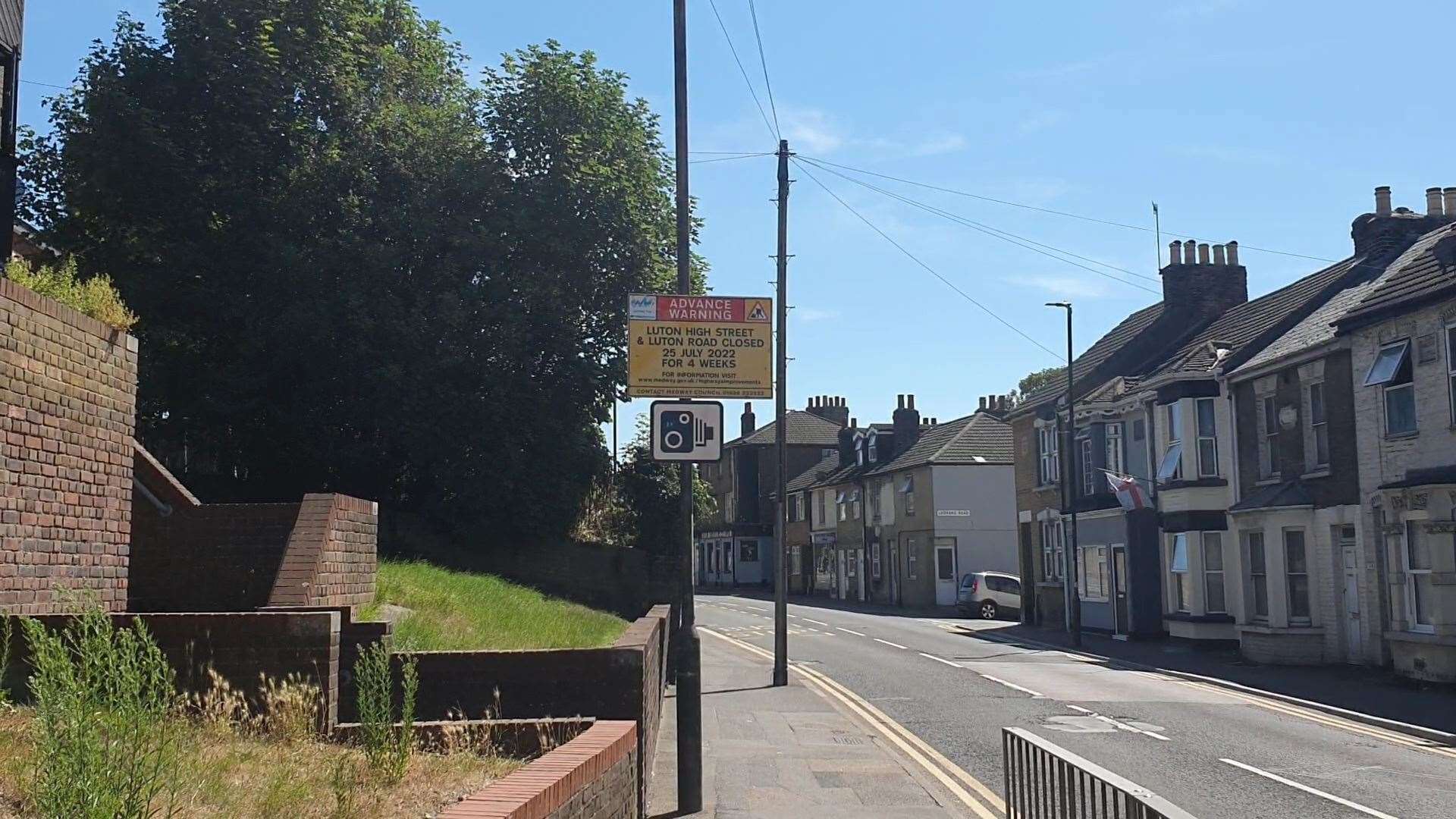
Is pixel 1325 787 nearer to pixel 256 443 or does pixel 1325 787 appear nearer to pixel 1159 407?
pixel 1159 407

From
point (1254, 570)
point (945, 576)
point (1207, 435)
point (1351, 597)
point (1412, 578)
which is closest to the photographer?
point (1412, 578)

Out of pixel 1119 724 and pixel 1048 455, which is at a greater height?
pixel 1048 455

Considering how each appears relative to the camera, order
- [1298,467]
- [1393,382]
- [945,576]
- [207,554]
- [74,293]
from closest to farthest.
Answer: [74,293] < [207,554] < [1393,382] < [1298,467] < [945,576]

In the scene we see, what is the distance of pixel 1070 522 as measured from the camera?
3912 cm

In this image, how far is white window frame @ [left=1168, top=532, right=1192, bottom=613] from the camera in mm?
31859

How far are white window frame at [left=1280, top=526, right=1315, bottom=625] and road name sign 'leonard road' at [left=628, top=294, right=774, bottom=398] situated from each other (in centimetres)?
1878

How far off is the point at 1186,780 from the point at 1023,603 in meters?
31.0

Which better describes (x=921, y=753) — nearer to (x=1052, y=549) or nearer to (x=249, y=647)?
(x=249, y=647)

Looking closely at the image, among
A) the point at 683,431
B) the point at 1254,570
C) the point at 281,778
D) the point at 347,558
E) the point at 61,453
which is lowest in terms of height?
the point at 281,778

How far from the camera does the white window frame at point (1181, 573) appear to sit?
31.9 meters

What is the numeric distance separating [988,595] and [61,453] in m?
38.7

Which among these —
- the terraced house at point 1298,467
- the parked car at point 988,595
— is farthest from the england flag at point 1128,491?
the parked car at point 988,595

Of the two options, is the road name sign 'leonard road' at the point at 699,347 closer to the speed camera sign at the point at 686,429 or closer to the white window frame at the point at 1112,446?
the speed camera sign at the point at 686,429

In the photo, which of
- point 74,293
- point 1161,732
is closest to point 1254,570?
point 1161,732
